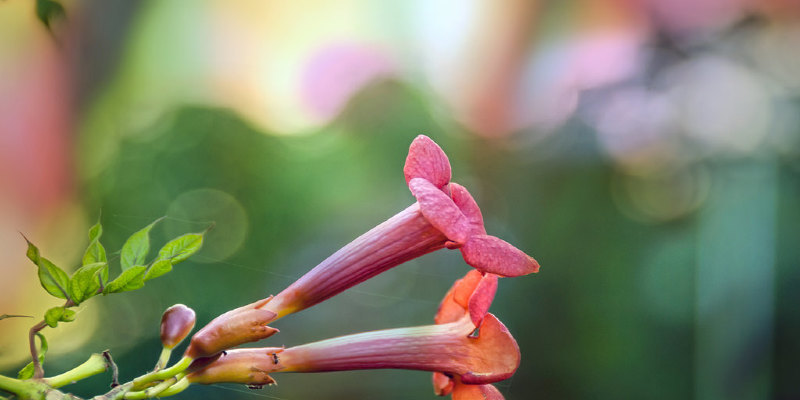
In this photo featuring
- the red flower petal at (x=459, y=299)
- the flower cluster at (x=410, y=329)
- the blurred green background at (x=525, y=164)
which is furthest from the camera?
the blurred green background at (x=525, y=164)

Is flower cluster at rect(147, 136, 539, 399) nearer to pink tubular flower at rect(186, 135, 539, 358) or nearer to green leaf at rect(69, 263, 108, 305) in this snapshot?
pink tubular flower at rect(186, 135, 539, 358)

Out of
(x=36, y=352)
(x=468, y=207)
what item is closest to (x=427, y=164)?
(x=468, y=207)

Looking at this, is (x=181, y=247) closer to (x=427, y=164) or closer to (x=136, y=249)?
(x=136, y=249)

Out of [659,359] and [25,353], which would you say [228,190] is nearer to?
[25,353]

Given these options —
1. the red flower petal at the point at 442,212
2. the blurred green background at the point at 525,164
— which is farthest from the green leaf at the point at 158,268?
the blurred green background at the point at 525,164

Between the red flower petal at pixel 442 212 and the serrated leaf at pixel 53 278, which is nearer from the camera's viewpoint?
the serrated leaf at pixel 53 278

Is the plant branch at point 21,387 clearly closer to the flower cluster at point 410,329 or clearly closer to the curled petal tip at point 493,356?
the flower cluster at point 410,329

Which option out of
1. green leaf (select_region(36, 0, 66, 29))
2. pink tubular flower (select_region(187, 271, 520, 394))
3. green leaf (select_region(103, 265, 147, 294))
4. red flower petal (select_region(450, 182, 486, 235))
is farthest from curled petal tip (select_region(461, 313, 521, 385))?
green leaf (select_region(36, 0, 66, 29))

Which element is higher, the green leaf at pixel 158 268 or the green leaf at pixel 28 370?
the green leaf at pixel 158 268
